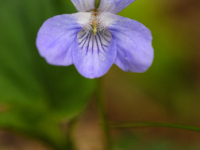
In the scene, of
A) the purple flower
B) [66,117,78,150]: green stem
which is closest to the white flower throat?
the purple flower

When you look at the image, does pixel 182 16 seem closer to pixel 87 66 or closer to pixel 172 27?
pixel 172 27

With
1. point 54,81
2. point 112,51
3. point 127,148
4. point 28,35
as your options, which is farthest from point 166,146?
point 28,35

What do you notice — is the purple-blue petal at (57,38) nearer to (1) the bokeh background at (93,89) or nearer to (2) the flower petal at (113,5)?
(2) the flower petal at (113,5)

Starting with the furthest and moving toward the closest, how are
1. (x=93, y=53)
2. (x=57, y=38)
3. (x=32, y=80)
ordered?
(x=32, y=80), (x=93, y=53), (x=57, y=38)

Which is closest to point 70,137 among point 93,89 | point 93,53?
point 93,89

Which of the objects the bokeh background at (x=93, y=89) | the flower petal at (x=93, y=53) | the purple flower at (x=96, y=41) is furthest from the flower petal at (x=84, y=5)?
the bokeh background at (x=93, y=89)

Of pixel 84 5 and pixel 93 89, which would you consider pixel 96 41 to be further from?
pixel 93 89
